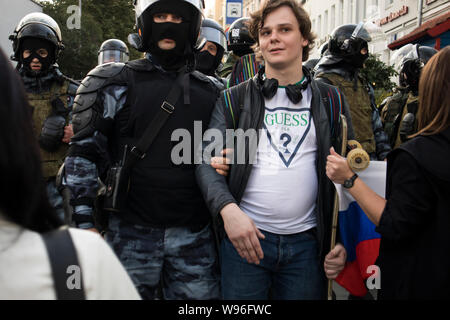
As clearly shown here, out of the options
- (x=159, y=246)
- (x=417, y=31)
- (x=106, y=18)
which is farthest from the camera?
(x=106, y=18)

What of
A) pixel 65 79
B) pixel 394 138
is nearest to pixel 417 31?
pixel 394 138

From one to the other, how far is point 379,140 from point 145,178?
9.82ft

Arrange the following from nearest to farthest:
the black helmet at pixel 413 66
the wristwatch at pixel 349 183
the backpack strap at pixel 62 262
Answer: the backpack strap at pixel 62 262
the wristwatch at pixel 349 183
the black helmet at pixel 413 66

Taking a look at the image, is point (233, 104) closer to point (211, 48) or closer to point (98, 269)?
point (98, 269)

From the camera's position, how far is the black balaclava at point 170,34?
2.53 meters

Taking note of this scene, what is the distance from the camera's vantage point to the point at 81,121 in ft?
7.70

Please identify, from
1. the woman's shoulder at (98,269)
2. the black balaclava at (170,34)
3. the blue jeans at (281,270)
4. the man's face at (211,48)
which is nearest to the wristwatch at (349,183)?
the blue jeans at (281,270)

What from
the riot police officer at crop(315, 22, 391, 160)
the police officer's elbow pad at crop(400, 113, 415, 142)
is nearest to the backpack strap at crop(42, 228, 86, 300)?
the riot police officer at crop(315, 22, 391, 160)

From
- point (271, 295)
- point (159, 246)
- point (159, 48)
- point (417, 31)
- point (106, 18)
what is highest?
point (106, 18)

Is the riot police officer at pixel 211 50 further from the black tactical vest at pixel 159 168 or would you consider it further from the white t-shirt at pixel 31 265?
the white t-shirt at pixel 31 265

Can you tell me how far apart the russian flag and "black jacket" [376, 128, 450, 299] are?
1.37ft

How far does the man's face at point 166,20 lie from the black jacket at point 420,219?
1332 mm
